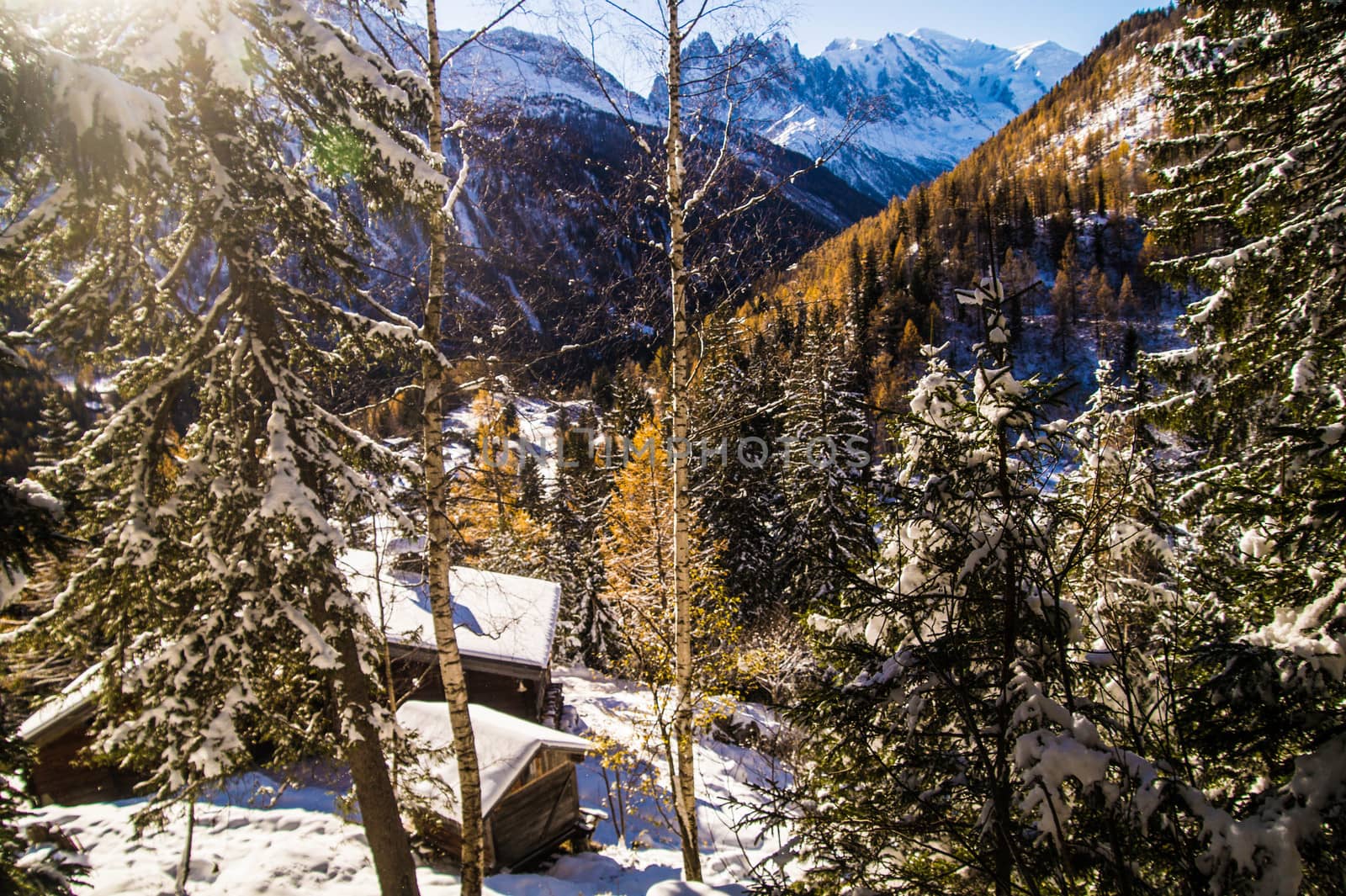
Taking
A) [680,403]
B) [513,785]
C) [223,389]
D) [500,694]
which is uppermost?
[223,389]

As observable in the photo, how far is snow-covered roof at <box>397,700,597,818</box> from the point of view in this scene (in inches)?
464

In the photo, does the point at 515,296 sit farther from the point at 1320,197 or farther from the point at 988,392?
the point at 1320,197

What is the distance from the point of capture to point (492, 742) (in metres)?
12.8

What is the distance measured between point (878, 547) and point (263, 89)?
22.1ft

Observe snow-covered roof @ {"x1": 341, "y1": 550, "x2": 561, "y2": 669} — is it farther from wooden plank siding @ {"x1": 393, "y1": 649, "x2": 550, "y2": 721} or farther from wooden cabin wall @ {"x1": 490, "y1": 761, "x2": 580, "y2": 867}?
wooden cabin wall @ {"x1": 490, "y1": 761, "x2": 580, "y2": 867}

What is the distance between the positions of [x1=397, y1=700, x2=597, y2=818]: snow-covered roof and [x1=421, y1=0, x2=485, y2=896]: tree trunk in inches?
214

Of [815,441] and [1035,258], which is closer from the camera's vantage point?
[815,441]

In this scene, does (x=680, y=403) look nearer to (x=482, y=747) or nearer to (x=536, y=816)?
(x=482, y=747)

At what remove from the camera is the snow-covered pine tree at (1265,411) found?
2875 millimetres

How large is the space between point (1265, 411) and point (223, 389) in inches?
424

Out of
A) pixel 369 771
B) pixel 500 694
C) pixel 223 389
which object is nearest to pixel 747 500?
pixel 500 694

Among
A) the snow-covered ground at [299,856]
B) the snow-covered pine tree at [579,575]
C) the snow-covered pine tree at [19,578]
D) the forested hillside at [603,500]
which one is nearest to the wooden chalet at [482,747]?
the snow-covered ground at [299,856]

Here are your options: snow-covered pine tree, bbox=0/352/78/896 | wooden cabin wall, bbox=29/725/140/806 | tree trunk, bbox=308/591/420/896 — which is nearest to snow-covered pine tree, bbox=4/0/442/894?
tree trunk, bbox=308/591/420/896

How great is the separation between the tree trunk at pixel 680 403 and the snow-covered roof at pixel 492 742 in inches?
224
